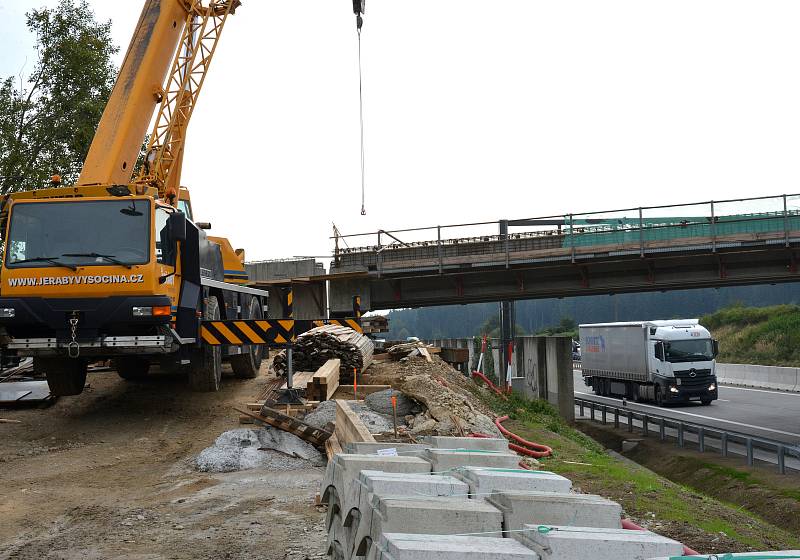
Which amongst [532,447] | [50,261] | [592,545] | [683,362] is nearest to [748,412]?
[683,362]

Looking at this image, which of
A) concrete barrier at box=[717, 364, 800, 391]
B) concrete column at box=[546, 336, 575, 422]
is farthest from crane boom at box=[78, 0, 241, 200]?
concrete barrier at box=[717, 364, 800, 391]

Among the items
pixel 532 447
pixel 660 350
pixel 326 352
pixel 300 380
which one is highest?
pixel 326 352

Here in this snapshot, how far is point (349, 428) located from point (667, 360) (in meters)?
27.5

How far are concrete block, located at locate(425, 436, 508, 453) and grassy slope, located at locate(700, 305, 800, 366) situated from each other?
52174 mm

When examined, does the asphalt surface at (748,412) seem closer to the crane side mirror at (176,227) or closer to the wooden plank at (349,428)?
the wooden plank at (349,428)

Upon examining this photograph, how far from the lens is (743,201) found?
2862cm

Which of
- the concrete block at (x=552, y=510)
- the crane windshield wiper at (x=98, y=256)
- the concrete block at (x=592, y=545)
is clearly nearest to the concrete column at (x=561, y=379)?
the crane windshield wiper at (x=98, y=256)

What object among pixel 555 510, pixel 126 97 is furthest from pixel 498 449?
pixel 126 97

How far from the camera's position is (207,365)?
13.9m

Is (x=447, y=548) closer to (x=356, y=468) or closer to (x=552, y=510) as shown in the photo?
(x=552, y=510)

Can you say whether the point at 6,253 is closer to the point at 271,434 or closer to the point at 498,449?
the point at 271,434

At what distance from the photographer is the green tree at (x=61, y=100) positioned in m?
24.6

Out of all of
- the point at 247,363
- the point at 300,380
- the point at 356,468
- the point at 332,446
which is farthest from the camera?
the point at 247,363

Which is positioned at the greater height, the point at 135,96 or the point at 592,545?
the point at 135,96
